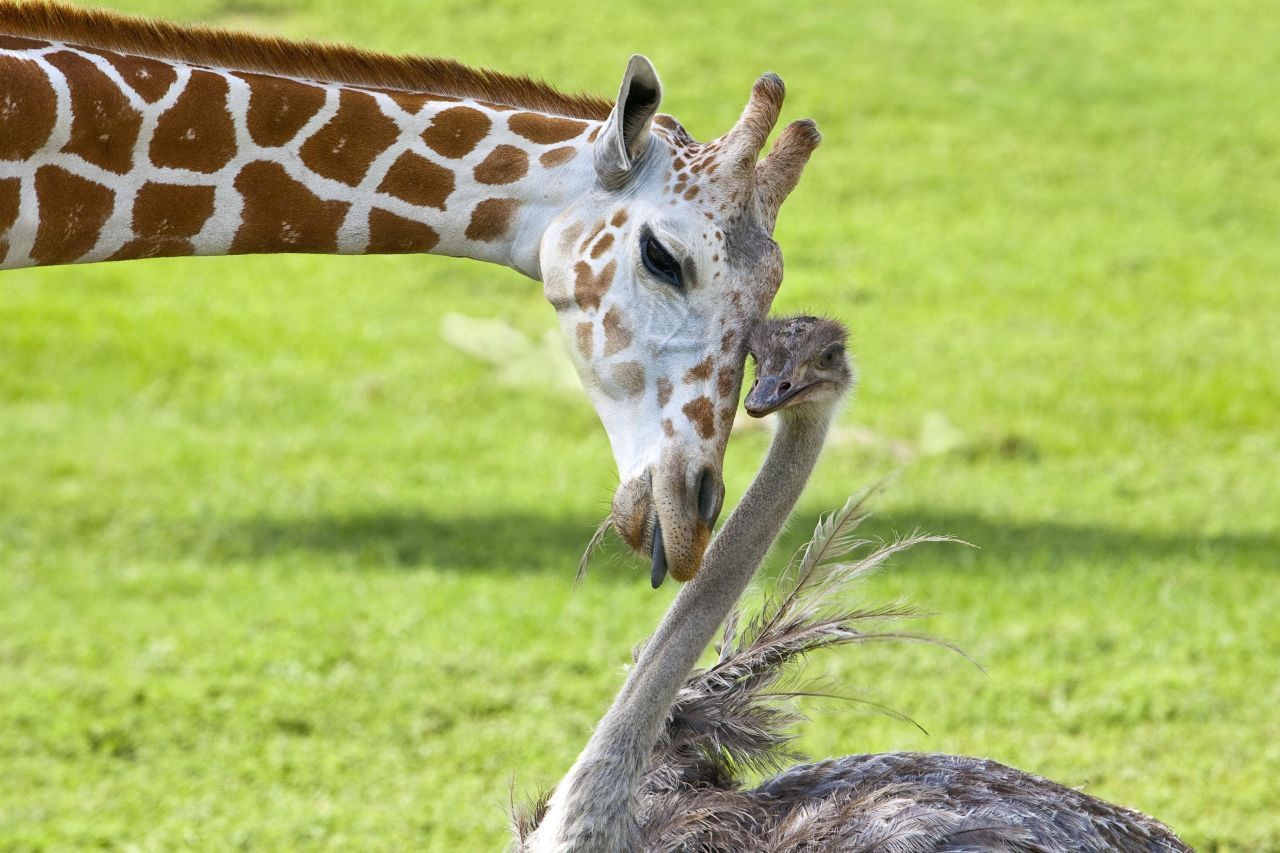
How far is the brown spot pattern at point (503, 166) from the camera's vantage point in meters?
3.58

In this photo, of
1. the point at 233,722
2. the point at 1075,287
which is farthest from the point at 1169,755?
the point at 1075,287

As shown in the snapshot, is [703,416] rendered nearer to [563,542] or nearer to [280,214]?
[280,214]

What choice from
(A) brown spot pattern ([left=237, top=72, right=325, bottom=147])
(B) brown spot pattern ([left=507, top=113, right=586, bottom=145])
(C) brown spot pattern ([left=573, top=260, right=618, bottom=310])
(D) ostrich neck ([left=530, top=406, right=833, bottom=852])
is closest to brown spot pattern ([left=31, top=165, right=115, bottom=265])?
(A) brown spot pattern ([left=237, top=72, right=325, bottom=147])

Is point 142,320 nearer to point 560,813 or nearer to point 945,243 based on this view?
point 945,243

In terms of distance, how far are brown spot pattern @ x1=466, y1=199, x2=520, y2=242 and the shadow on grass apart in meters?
3.82

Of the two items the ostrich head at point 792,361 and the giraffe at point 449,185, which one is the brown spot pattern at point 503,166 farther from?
the ostrich head at point 792,361

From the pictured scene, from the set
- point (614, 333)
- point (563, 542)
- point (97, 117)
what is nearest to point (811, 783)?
point (614, 333)

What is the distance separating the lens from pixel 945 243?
12852 mm

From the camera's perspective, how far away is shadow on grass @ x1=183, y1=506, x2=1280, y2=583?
24.6ft

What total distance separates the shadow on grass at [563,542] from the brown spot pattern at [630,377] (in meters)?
4.05

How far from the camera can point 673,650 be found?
3.42m

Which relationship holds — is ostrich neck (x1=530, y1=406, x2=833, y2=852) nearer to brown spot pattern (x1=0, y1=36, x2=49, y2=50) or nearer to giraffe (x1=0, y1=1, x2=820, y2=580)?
giraffe (x1=0, y1=1, x2=820, y2=580)

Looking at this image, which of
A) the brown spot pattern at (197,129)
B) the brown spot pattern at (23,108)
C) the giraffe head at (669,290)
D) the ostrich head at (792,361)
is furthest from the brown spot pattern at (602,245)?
the brown spot pattern at (23,108)

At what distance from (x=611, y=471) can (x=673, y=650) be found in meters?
0.74
